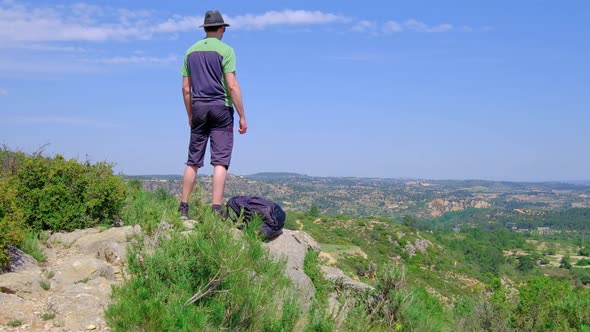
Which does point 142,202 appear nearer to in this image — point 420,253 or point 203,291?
point 203,291

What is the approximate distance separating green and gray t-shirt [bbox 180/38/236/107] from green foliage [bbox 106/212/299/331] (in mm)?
2255

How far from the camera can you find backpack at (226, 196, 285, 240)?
6.68 metres

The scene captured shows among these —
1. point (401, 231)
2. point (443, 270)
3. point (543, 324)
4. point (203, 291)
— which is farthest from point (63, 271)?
point (401, 231)

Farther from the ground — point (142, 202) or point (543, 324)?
point (142, 202)

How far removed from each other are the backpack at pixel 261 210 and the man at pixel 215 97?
0.69ft

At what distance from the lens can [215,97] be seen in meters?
6.72

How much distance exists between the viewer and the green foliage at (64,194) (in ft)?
23.3

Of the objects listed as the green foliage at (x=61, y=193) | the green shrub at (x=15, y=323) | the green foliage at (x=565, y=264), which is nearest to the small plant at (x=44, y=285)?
the green shrub at (x=15, y=323)

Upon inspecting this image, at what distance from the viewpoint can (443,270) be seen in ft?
160

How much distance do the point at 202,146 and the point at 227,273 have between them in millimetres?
2751

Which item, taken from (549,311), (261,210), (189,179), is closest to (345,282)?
(261,210)

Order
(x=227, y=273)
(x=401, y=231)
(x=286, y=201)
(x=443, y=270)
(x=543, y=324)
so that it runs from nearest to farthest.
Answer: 1. (x=227, y=273)
2. (x=543, y=324)
3. (x=443, y=270)
4. (x=401, y=231)
5. (x=286, y=201)

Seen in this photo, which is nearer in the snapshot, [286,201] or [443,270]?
[443,270]

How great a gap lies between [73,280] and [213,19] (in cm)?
349
